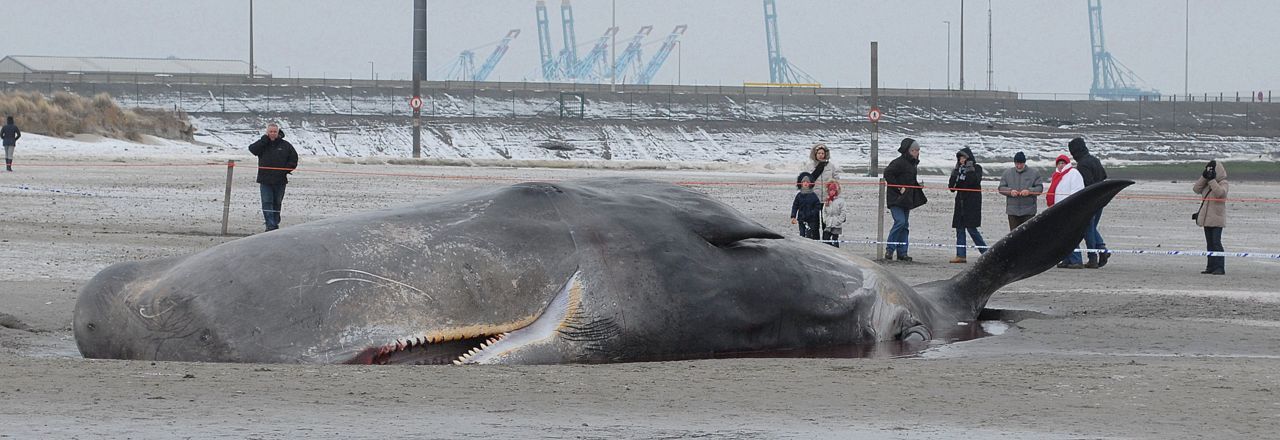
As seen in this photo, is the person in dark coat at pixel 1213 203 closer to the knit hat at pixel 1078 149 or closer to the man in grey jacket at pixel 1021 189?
the knit hat at pixel 1078 149

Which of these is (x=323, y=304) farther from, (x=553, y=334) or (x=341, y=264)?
(x=553, y=334)

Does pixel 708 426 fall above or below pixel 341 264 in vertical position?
below

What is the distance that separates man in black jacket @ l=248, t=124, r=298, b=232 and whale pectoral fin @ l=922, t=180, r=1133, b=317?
9.60m

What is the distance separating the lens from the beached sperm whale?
688 cm

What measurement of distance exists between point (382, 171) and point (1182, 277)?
2221 centimetres

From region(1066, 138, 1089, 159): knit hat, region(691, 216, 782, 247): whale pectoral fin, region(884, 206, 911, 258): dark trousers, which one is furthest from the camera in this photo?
region(1066, 138, 1089, 159): knit hat

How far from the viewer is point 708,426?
5395mm

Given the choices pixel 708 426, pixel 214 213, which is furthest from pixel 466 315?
pixel 214 213

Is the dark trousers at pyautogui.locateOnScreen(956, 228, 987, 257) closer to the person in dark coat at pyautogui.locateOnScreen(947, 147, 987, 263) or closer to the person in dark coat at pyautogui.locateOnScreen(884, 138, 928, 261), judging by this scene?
the person in dark coat at pyautogui.locateOnScreen(947, 147, 987, 263)

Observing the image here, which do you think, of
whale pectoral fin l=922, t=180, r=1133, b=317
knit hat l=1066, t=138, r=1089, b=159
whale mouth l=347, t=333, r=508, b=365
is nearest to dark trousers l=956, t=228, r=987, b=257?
knit hat l=1066, t=138, r=1089, b=159

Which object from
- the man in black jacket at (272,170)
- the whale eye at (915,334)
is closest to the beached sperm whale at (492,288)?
the whale eye at (915,334)

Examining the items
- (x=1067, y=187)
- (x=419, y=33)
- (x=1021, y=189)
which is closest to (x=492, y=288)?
(x=1067, y=187)

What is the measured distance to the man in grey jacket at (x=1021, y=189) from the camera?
16.1m

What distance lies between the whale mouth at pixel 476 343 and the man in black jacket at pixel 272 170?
34.6 feet
